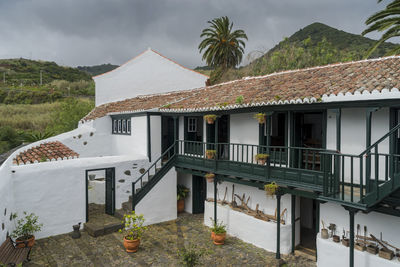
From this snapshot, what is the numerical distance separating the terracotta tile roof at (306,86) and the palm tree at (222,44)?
18370 mm

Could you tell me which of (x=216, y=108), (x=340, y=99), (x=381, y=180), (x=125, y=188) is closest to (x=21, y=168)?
(x=125, y=188)

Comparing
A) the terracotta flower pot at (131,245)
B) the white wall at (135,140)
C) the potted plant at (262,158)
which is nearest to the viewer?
the potted plant at (262,158)

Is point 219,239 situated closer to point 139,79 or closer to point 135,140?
point 135,140

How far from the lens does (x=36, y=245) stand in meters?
10.9

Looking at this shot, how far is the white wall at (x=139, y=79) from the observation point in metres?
20.5

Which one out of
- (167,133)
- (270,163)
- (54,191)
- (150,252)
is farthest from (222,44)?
(150,252)

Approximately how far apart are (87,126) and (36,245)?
8.35m

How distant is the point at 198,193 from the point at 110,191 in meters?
4.37

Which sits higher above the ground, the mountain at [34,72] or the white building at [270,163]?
the mountain at [34,72]

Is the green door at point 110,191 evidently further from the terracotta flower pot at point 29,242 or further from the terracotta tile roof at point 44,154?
the terracotta flower pot at point 29,242

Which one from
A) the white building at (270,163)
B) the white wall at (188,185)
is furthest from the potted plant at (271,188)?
the white wall at (188,185)

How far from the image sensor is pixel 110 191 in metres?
13.8

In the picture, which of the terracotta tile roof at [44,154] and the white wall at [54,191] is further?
the terracotta tile roof at [44,154]

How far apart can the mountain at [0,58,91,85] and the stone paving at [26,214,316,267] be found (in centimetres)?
5381
